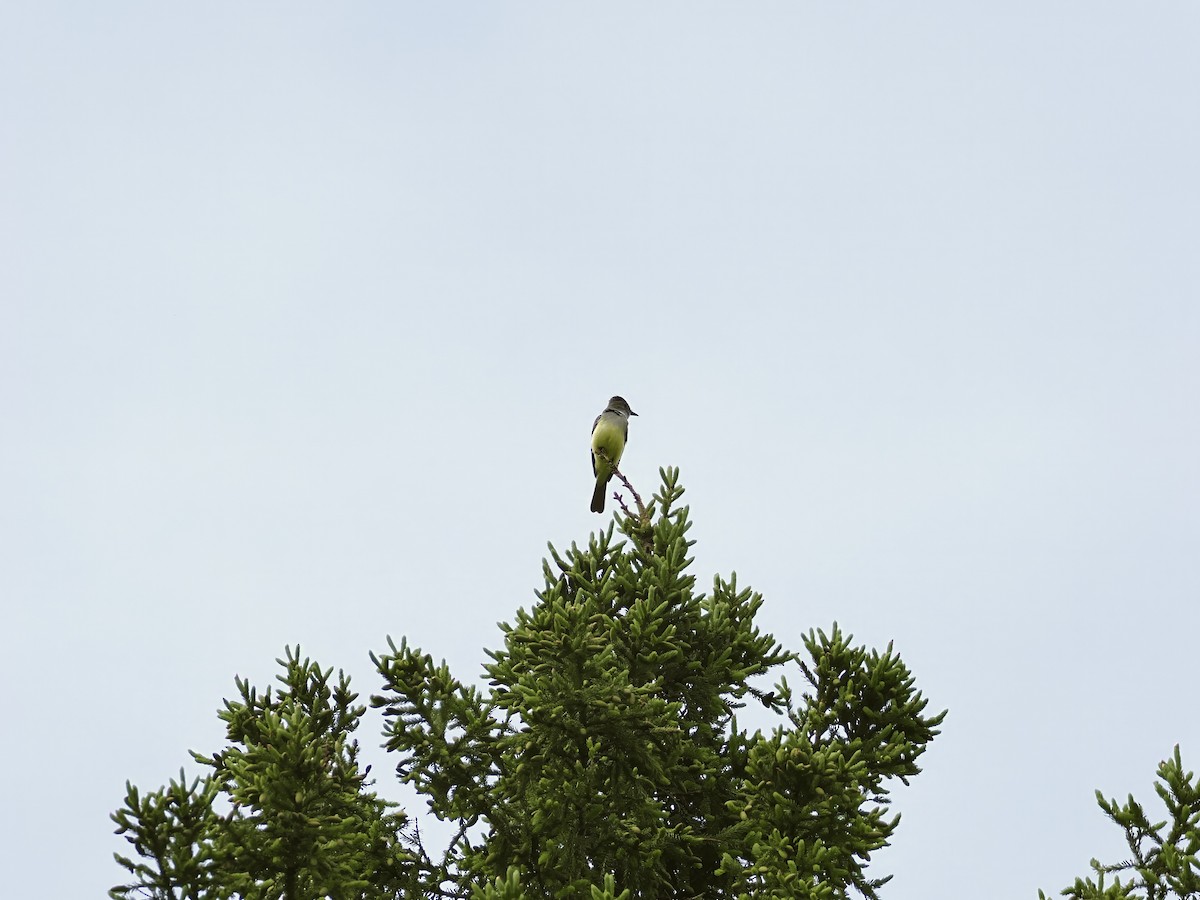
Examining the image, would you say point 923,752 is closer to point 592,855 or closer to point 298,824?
point 592,855

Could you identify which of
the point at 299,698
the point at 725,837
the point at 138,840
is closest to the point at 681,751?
the point at 725,837

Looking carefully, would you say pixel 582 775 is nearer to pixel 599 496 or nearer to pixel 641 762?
pixel 641 762

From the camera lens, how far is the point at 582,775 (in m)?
11.0

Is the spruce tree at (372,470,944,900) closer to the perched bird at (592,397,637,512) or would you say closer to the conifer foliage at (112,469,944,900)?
the conifer foliage at (112,469,944,900)

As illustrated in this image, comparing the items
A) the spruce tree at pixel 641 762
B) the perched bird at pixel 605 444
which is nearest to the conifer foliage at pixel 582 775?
the spruce tree at pixel 641 762

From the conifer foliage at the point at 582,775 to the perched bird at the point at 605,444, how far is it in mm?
8931

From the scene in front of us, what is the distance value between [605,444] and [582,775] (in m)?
11.3

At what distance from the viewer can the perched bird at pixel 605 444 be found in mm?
21844

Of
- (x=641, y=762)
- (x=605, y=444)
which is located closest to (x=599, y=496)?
(x=605, y=444)

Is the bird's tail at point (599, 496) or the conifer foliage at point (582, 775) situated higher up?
the bird's tail at point (599, 496)

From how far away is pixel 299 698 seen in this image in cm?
1183

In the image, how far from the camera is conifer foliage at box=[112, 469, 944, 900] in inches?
391

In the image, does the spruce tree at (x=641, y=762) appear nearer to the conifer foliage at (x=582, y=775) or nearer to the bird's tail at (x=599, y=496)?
the conifer foliage at (x=582, y=775)

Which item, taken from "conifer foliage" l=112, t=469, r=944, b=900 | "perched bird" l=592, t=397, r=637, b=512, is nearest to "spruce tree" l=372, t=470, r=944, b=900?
"conifer foliage" l=112, t=469, r=944, b=900
